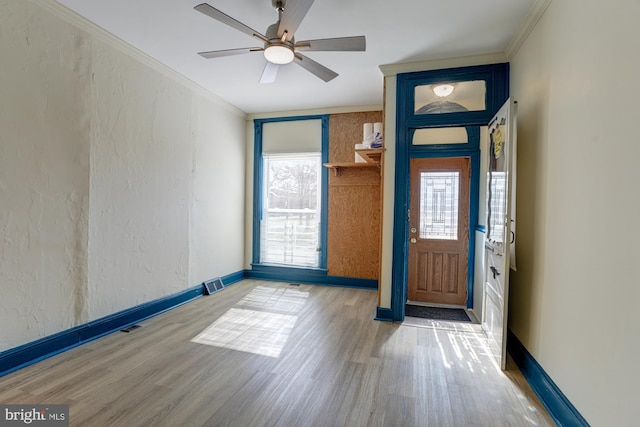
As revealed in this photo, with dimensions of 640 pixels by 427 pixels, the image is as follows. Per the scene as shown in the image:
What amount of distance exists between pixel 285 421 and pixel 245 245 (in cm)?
396

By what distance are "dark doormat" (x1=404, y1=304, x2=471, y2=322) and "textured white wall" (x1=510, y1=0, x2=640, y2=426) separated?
127 centimetres

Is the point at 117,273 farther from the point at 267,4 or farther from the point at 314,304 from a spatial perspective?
the point at 267,4

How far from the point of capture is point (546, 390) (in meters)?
2.07

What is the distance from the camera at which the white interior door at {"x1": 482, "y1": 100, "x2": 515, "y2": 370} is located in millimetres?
2486

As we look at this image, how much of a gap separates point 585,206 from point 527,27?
177 cm

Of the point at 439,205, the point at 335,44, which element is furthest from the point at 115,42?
the point at 439,205

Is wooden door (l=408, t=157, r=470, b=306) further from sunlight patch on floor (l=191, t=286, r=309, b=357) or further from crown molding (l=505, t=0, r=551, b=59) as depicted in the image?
sunlight patch on floor (l=191, t=286, r=309, b=357)

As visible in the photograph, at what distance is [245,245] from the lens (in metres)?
5.59

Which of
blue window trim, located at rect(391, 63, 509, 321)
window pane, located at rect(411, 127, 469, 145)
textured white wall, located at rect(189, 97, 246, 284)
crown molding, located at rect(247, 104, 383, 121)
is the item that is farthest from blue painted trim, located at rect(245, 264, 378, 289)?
crown molding, located at rect(247, 104, 383, 121)

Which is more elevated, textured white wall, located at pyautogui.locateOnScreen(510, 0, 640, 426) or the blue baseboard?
textured white wall, located at pyautogui.locateOnScreen(510, 0, 640, 426)

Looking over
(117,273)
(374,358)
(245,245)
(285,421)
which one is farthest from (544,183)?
(245,245)

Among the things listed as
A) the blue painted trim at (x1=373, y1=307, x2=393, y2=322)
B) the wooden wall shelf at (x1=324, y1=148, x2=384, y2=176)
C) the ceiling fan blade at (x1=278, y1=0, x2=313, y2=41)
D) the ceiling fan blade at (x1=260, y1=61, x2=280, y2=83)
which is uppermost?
the ceiling fan blade at (x1=260, y1=61, x2=280, y2=83)

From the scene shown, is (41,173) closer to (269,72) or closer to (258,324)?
(269,72)

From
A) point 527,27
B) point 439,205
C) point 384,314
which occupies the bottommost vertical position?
point 384,314
